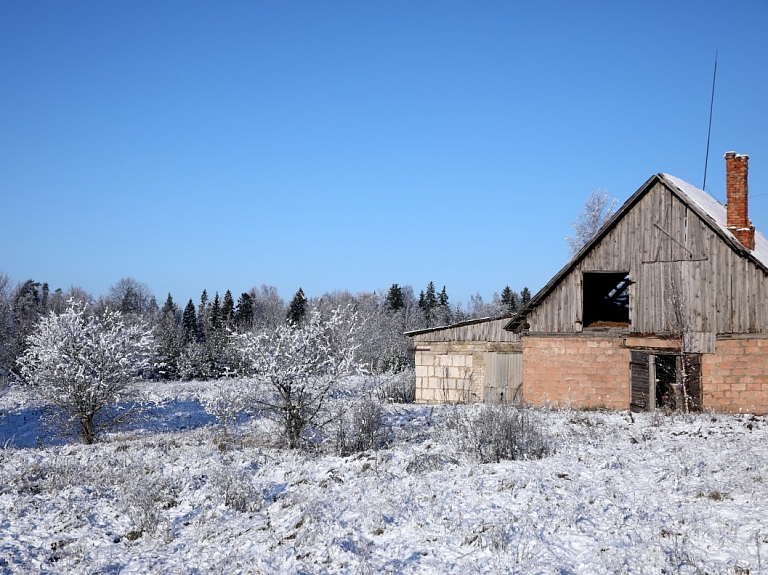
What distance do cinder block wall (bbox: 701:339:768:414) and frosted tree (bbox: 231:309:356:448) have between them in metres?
11.3

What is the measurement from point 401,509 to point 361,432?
4.46 metres

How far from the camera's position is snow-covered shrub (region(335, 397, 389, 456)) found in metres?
12.7

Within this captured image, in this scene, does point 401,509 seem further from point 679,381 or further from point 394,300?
point 394,300

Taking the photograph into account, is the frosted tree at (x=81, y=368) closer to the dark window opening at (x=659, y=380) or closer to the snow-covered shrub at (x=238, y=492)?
the snow-covered shrub at (x=238, y=492)

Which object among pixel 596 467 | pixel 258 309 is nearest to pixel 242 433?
pixel 596 467

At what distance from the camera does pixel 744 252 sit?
17.1m

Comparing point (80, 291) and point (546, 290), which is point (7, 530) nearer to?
point (546, 290)

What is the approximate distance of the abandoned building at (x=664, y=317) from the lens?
17.3 m

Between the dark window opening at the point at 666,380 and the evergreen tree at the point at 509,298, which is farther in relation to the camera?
the evergreen tree at the point at 509,298

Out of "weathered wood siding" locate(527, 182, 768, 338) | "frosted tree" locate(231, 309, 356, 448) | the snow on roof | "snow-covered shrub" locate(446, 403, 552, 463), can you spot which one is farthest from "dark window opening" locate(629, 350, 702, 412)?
"frosted tree" locate(231, 309, 356, 448)

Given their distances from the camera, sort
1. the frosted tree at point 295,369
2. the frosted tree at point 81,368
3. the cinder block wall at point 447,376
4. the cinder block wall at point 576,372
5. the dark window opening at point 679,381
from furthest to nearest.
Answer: the cinder block wall at point 447,376 < the cinder block wall at point 576,372 < the dark window opening at point 679,381 < the frosted tree at point 81,368 < the frosted tree at point 295,369

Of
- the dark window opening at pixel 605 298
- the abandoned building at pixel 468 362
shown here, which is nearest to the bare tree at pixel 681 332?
the dark window opening at pixel 605 298

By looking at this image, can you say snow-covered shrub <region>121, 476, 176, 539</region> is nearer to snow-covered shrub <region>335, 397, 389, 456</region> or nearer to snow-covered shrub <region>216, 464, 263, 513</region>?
snow-covered shrub <region>216, 464, 263, 513</region>

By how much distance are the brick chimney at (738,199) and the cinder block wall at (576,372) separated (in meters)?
5.21
